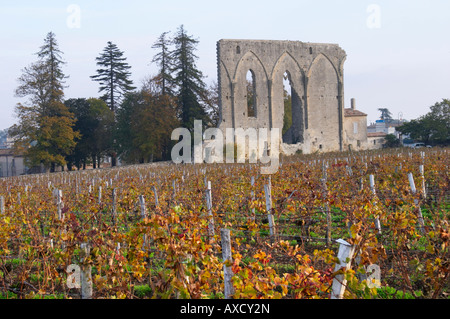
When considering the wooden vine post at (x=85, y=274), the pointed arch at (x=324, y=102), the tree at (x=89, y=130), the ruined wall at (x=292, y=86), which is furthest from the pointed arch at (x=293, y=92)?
the wooden vine post at (x=85, y=274)

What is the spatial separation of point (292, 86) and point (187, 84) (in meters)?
8.63

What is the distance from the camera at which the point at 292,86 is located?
1405 inches

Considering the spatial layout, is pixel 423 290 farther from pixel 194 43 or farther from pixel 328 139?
pixel 194 43

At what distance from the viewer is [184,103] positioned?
3797cm

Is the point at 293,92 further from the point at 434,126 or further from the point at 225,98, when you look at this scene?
the point at 434,126

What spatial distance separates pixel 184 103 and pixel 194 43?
5.53 meters

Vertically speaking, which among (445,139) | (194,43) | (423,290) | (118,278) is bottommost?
(423,290)

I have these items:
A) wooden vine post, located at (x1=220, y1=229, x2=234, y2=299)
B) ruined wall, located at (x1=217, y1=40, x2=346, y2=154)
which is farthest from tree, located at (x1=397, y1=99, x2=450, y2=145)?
wooden vine post, located at (x1=220, y1=229, x2=234, y2=299)

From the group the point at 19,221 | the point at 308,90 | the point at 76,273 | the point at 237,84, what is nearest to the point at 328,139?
the point at 308,90

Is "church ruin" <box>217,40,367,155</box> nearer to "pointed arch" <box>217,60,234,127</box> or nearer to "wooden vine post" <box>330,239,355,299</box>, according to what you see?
"pointed arch" <box>217,60,234,127</box>

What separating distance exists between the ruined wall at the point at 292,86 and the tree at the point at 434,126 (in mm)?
8067

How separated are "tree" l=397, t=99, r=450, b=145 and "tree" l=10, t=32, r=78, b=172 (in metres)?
28.4

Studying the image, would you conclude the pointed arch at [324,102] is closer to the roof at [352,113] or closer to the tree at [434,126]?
the roof at [352,113]
